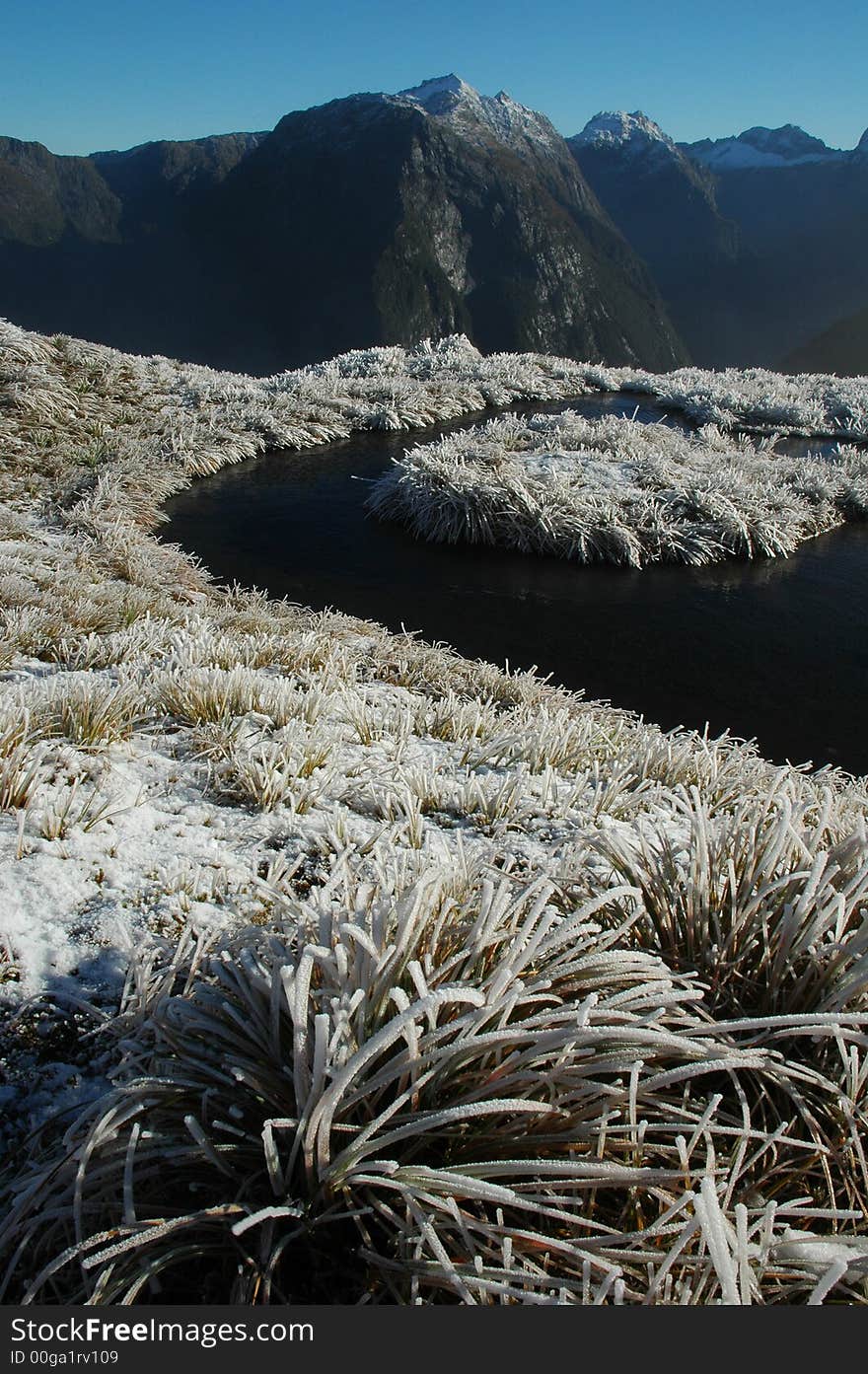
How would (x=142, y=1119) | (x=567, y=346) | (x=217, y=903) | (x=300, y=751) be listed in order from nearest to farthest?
1. (x=142, y=1119)
2. (x=217, y=903)
3. (x=300, y=751)
4. (x=567, y=346)

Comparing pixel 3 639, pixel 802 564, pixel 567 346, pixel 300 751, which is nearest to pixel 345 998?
pixel 300 751

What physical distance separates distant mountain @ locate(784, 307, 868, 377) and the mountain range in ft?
4.93

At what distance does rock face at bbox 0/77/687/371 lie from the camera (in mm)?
119375

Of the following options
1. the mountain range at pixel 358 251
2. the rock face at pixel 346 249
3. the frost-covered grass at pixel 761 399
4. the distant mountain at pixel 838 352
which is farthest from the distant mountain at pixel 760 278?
the frost-covered grass at pixel 761 399

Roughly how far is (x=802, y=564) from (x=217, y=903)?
7.79 m

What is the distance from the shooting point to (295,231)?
139250 millimetres

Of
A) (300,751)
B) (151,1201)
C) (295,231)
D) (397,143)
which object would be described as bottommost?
(151,1201)


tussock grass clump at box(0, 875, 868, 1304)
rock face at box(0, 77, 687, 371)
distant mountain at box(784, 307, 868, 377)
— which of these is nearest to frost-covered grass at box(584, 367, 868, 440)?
tussock grass clump at box(0, 875, 868, 1304)

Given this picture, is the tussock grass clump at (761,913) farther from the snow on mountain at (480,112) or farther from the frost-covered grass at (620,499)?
the snow on mountain at (480,112)

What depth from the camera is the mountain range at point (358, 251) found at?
119875mm

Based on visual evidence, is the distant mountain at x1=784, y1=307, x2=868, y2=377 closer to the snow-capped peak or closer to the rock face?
the rock face

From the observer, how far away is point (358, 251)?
127m

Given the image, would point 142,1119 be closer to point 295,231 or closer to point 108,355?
point 108,355

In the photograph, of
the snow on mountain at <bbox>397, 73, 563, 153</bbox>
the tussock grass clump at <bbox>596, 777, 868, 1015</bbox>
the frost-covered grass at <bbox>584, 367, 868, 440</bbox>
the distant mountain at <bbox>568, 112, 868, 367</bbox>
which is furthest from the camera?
the distant mountain at <bbox>568, 112, 868, 367</bbox>
